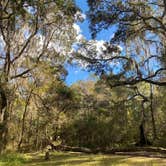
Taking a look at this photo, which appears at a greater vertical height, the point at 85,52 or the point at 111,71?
the point at 85,52

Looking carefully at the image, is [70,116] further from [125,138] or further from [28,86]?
[28,86]

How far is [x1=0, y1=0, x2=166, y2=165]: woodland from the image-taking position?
47.9 ft

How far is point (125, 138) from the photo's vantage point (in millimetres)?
24188

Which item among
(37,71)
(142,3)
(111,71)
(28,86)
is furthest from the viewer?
(28,86)

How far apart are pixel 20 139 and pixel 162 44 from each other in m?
11.3

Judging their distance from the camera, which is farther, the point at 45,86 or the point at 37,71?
the point at 45,86

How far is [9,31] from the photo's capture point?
16484 millimetres

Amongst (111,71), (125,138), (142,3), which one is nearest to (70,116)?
(125,138)

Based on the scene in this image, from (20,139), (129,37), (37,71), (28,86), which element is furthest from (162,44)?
(20,139)

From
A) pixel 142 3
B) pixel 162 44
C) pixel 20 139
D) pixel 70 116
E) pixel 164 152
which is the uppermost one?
pixel 142 3

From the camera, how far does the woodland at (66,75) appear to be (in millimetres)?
14609

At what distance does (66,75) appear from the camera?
2212cm

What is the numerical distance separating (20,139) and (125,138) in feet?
23.8

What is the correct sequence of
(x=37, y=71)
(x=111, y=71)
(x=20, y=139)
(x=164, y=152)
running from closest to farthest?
(x=164, y=152) < (x=111, y=71) < (x=37, y=71) < (x=20, y=139)
